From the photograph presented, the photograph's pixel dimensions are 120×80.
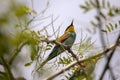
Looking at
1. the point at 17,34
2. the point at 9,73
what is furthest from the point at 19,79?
the point at 17,34

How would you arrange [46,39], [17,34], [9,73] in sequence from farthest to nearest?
[46,39], [9,73], [17,34]

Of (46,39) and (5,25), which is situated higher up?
(5,25)

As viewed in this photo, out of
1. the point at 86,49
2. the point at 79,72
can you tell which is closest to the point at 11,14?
the point at 86,49

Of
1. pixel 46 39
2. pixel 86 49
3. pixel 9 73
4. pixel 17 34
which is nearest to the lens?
pixel 17 34

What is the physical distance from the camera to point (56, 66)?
239 cm

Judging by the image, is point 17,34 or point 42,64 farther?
point 42,64

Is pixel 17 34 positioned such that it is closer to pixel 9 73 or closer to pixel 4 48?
pixel 4 48

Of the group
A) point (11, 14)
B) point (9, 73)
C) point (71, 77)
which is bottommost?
point (71, 77)

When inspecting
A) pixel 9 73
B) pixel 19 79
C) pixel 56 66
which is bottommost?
pixel 56 66

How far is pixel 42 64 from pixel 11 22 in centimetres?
113

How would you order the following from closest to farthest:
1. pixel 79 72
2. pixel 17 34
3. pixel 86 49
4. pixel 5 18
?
pixel 5 18 < pixel 17 34 < pixel 86 49 < pixel 79 72

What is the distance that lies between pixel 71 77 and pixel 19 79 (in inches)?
42.2

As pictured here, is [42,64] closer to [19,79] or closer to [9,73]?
[19,79]

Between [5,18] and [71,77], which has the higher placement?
[5,18]
